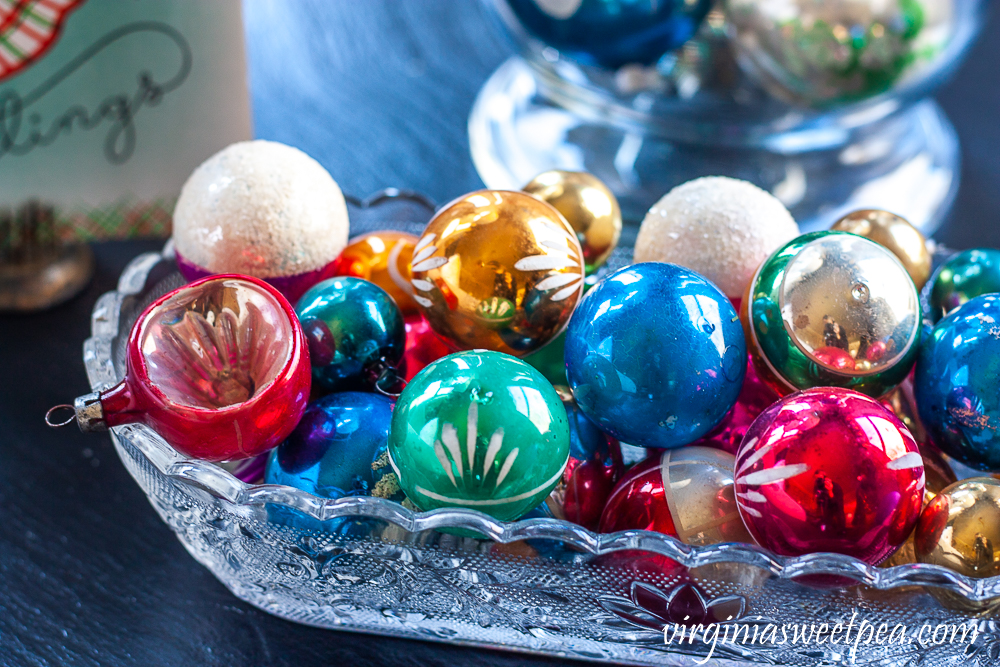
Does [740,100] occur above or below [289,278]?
below

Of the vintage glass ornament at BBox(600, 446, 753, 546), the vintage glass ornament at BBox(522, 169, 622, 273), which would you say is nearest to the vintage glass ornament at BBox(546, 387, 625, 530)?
the vintage glass ornament at BBox(600, 446, 753, 546)

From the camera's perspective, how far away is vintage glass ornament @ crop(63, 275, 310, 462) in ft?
1.33

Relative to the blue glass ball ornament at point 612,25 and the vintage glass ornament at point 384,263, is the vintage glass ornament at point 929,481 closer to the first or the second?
the vintage glass ornament at point 384,263

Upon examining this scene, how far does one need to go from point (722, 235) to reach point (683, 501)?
0.53 ft

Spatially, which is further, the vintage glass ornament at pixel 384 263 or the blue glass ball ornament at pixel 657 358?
the vintage glass ornament at pixel 384 263

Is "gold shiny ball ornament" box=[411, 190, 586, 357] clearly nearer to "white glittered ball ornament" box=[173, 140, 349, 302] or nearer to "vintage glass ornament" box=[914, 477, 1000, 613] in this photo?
"white glittered ball ornament" box=[173, 140, 349, 302]

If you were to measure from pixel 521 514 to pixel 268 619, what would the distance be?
0.51ft

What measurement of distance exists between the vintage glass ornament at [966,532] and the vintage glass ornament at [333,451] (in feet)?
0.84

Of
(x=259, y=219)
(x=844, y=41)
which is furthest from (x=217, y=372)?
(x=844, y=41)

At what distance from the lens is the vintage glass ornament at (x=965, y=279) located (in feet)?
1.66

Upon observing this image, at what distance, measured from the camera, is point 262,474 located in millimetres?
473

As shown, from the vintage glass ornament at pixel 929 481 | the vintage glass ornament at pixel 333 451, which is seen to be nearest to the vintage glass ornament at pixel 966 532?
the vintage glass ornament at pixel 929 481

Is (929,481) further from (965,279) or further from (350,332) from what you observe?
(350,332)

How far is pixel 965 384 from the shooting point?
0.43m
